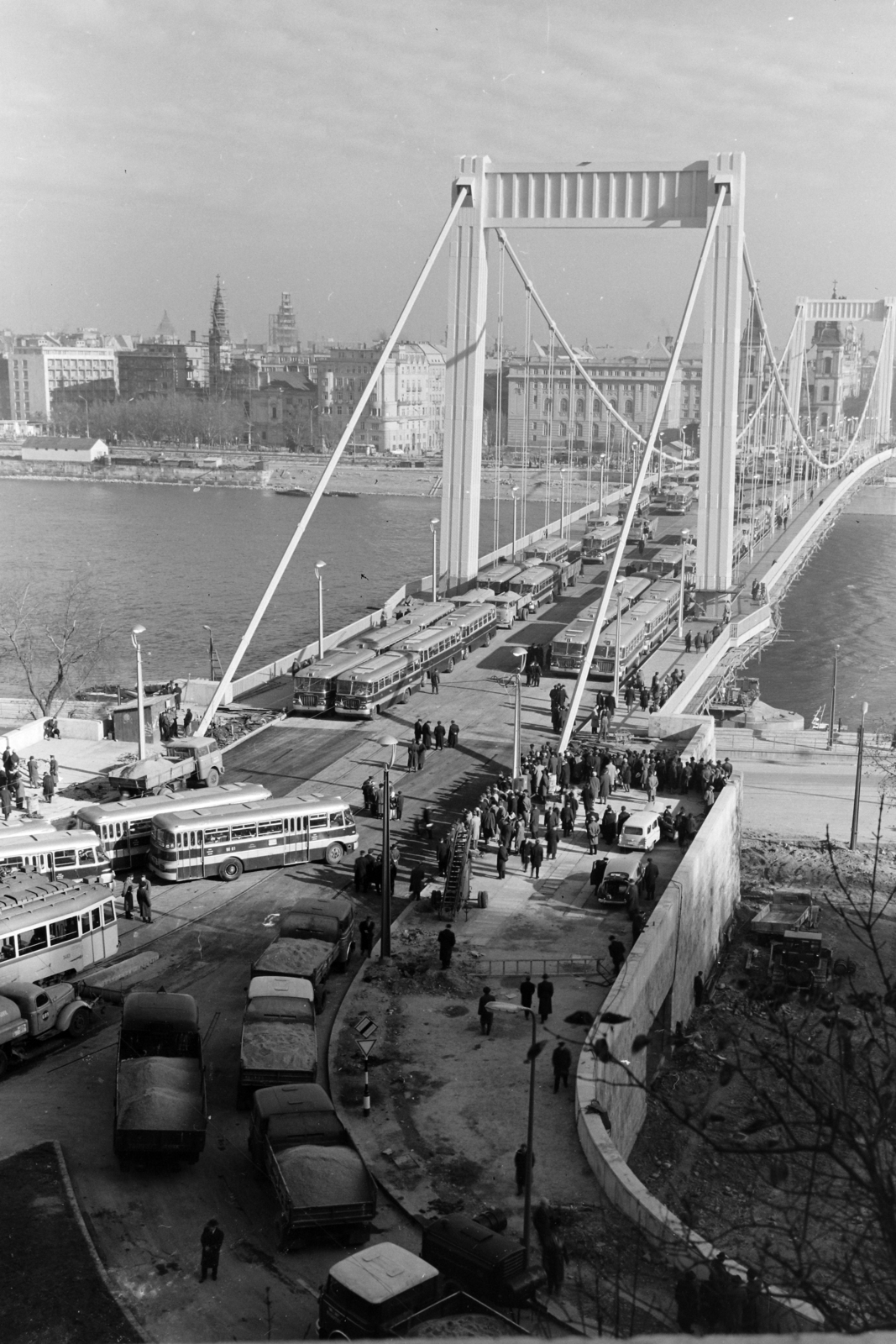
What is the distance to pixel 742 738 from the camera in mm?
23781

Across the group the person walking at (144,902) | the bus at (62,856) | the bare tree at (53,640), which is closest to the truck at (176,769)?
the bus at (62,856)

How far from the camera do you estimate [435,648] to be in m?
22.3

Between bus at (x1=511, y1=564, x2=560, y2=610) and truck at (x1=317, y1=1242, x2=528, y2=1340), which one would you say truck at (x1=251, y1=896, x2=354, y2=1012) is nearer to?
truck at (x1=317, y1=1242, x2=528, y2=1340)

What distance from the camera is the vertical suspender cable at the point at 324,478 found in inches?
778

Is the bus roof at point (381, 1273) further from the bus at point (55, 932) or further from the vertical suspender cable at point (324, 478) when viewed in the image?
the vertical suspender cable at point (324, 478)

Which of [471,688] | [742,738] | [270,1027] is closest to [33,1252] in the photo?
[270,1027]

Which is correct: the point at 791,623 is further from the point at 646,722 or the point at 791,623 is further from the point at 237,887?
the point at 237,887

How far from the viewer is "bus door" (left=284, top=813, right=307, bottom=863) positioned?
14.3m

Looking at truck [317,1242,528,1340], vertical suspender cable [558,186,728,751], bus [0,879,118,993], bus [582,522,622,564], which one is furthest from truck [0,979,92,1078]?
bus [582,522,622,564]

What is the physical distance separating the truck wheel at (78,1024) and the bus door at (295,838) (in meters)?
3.72

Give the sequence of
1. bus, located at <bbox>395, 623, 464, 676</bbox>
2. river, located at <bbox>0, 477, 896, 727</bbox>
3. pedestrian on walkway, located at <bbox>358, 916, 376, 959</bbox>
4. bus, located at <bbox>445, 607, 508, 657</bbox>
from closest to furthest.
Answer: pedestrian on walkway, located at <bbox>358, 916, 376, 959</bbox>
bus, located at <bbox>395, 623, 464, 676</bbox>
bus, located at <bbox>445, 607, 508, 657</bbox>
river, located at <bbox>0, 477, 896, 727</bbox>

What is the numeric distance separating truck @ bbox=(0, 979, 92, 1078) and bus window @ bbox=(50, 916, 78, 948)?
1.73 ft

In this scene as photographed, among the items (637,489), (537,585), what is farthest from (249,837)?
(537,585)

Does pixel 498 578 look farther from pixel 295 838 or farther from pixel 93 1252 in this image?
pixel 93 1252
